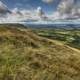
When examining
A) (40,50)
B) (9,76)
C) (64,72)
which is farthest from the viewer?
(40,50)

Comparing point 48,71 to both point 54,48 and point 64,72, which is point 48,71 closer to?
point 64,72

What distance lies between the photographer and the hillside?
7.34 m

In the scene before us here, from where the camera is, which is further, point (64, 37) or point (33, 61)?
point (64, 37)

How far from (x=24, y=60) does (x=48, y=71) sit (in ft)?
3.29

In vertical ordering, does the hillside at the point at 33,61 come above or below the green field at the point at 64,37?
above

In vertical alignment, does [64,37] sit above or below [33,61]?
below

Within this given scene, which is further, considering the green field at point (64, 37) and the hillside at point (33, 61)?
the green field at point (64, 37)

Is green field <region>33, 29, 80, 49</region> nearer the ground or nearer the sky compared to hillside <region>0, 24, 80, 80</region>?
nearer the ground

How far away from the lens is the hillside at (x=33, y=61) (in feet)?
24.1

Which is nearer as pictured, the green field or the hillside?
the hillside

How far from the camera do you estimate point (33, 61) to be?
26.2ft

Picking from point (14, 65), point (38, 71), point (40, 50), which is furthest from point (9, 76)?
point (40, 50)

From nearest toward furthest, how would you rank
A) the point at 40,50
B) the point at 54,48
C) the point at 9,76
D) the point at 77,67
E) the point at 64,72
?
the point at 9,76 → the point at 64,72 → the point at 77,67 → the point at 40,50 → the point at 54,48

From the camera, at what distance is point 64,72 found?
7.71 meters
